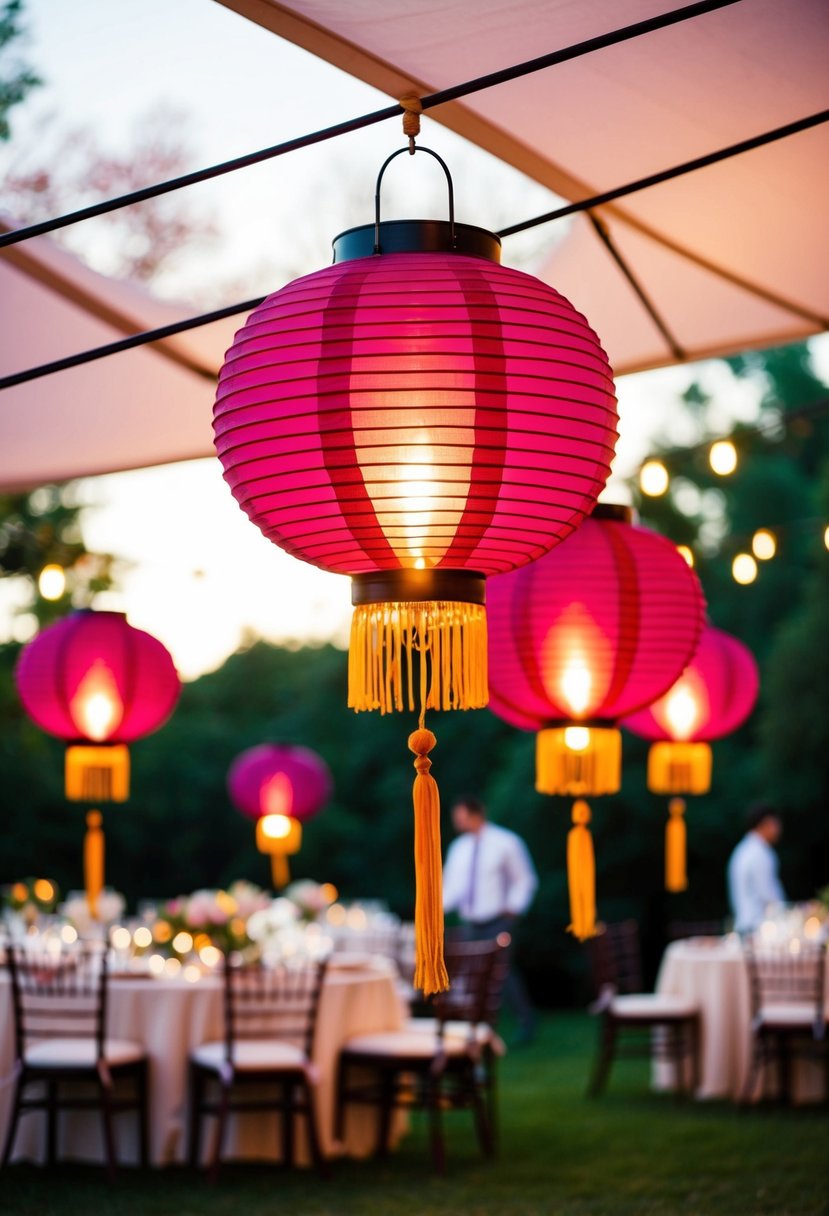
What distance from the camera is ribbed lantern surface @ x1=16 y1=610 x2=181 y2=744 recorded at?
5.02 meters

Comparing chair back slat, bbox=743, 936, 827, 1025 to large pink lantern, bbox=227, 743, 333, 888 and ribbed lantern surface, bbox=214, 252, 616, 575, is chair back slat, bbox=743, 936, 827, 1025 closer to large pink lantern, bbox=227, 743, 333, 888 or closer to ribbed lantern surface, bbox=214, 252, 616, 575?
large pink lantern, bbox=227, 743, 333, 888

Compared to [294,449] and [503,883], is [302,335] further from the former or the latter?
[503,883]

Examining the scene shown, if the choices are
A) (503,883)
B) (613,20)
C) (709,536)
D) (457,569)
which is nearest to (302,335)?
(457,569)

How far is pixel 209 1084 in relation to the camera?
244 inches

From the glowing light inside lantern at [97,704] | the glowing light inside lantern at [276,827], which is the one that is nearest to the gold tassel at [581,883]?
the glowing light inside lantern at [97,704]

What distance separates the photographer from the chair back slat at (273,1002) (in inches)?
238

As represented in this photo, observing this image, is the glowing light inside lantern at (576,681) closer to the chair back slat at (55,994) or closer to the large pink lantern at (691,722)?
the large pink lantern at (691,722)

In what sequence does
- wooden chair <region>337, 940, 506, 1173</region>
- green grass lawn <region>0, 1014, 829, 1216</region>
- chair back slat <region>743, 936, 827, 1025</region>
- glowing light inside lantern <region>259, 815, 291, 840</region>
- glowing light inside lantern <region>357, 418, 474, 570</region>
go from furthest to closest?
glowing light inside lantern <region>259, 815, 291, 840</region>
chair back slat <region>743, 936, 827, 1025</region>
wooden chair <region>337, 940, 506, 1173</region>
green grass lawn <region>0, 1014, 829, 1216</region>
glowing light inside lantern <region>357, 418, 474, 570</region>

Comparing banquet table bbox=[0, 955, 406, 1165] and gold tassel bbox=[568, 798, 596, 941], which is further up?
gold tassel bbox=[568, 798, 596, 941]

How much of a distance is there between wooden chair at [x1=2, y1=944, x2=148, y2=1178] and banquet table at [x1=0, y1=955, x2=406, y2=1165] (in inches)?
2.4

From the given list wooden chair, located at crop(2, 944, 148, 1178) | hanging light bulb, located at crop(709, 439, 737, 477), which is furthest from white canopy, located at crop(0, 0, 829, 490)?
wooden chair, located at crop(2, 944, 148, 1178)

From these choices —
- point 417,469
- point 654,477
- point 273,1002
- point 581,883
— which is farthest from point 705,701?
point 417,469

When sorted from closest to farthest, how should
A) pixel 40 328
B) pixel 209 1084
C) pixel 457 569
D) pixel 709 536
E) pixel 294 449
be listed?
pixel 294 449 < pixel 457 569 < pixel 40 328 < pixel 209 1084 < pixel 709 536

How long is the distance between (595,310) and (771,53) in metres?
1.65
